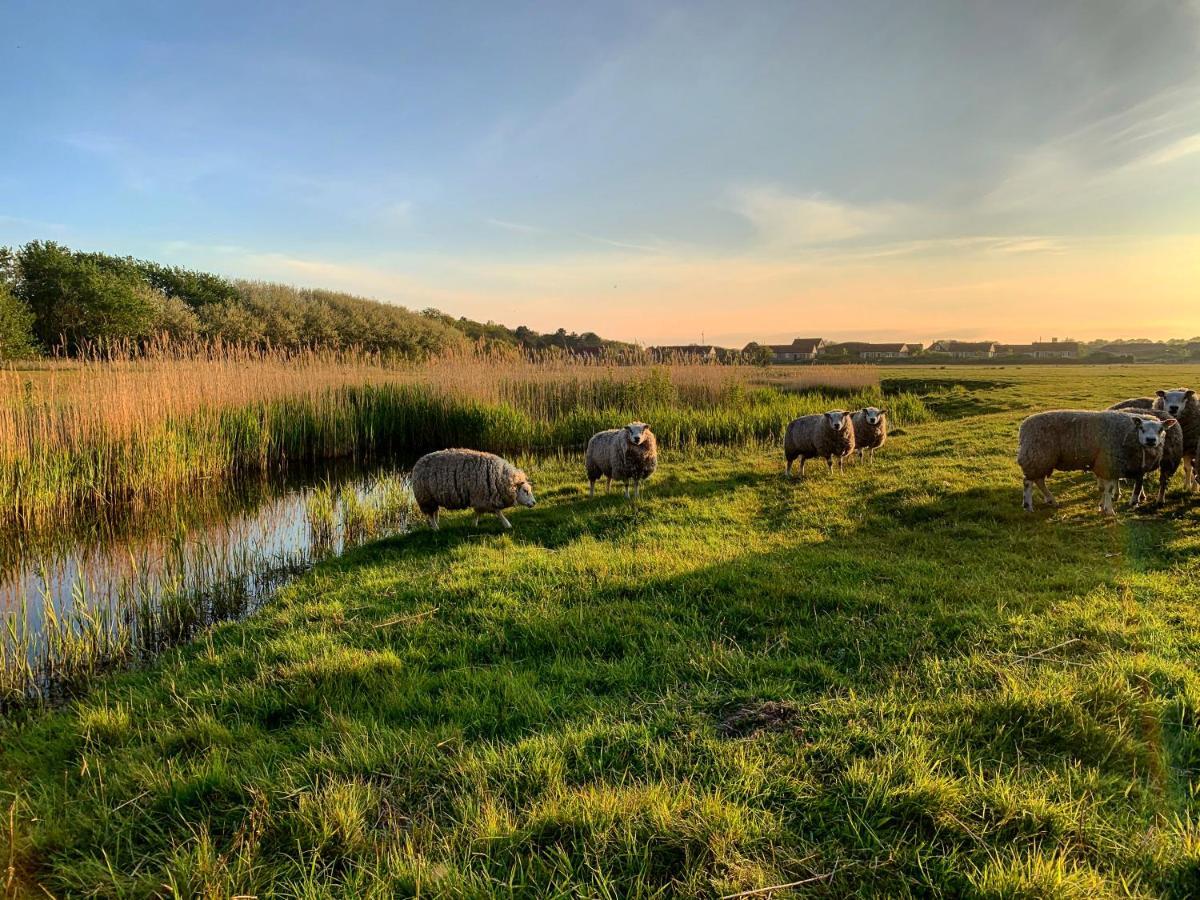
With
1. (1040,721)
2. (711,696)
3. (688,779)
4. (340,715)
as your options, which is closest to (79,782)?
(340,715)

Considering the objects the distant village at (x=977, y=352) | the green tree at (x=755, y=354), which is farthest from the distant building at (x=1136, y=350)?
the green tree at (x=755, y=354)

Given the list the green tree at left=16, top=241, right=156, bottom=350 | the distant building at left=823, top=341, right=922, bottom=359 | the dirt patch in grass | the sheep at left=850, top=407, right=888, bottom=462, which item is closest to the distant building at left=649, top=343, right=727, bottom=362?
the sheep at left=850, top=407, right=888, bottom=462

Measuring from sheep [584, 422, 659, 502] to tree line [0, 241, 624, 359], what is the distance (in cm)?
1129

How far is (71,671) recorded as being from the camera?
4.70 m

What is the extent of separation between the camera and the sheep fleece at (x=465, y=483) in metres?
7.84

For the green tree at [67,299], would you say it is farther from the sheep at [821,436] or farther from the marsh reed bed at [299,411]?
the sheep at [821,436]

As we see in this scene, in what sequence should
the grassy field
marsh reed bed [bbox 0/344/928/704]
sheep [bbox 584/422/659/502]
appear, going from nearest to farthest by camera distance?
1. the grassy field
2. marsh reed bed [bbox 0/344/928/704]
3. sheep [bbox 584/422/659/502]

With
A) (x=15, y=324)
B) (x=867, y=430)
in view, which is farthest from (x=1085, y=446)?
(x=15, y=324)

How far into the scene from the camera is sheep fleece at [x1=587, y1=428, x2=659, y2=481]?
349 inches

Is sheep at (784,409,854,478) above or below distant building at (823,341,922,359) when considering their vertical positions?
below

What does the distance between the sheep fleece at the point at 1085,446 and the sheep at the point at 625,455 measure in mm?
5516

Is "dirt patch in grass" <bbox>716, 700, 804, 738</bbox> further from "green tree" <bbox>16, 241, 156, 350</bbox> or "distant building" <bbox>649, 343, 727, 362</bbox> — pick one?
"green tree" <bbox>16, 241, 156, 350</bbox>

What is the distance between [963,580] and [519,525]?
5.58 metres

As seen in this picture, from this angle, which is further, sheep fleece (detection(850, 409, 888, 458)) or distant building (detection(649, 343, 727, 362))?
distant building (detection(649, 343, 727, 362))
